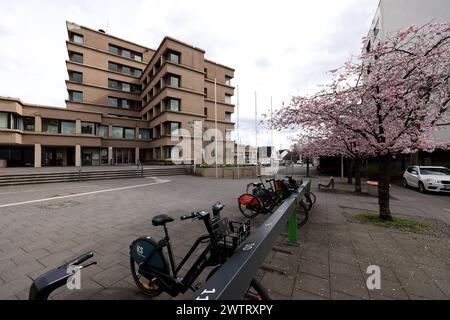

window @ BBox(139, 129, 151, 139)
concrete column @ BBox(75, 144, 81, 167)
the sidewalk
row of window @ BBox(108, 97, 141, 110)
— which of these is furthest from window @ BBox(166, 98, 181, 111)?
the sidewalk

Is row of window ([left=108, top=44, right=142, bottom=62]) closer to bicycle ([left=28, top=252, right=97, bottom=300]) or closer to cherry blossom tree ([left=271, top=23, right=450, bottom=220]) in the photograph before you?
cherry blossom tree ([left=271, top=23, right=450, bottom=220])

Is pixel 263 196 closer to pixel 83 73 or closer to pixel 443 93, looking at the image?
pixel 443 93

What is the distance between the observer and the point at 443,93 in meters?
5.47

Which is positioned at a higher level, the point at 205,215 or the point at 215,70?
the point at 215,70

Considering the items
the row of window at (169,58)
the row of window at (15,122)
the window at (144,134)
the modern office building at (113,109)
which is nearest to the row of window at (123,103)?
the modern office building at (113,109)

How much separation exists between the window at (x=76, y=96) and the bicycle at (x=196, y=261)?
119 ft

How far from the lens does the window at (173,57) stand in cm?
2712

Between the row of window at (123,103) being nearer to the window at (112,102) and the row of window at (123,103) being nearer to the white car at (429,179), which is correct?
the window at (112,102)

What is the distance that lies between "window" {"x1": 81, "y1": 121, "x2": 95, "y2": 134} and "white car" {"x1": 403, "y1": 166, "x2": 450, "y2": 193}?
32.6 meters

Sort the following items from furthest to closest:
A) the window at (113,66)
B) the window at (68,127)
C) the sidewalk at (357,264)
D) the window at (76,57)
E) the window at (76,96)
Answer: the window at (113,66)
the window at (76,57)
the window at (76,96)
the window at (68,127)
the sidewalk at (357,264)
